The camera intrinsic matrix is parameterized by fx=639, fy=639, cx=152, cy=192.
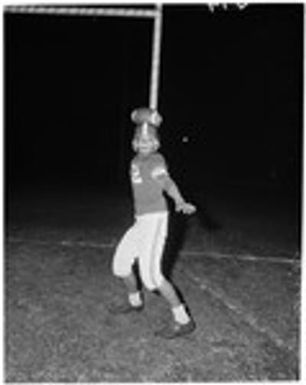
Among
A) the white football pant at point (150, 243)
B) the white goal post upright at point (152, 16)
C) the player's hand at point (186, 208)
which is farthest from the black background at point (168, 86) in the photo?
the player's hand at point (186, 208)

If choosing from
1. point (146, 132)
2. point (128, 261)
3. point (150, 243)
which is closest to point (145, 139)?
point (146, 132)

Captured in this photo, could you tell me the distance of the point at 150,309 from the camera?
5.57 metres

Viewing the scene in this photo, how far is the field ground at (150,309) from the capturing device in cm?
424

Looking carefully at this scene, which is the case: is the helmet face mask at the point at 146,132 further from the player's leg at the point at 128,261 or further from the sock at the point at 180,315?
the sock at the point at 180,315

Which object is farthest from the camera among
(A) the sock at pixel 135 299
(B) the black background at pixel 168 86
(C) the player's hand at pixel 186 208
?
(B) the black background at pixel 168 86

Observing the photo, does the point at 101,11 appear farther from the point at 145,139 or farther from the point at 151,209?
the point at 151,209

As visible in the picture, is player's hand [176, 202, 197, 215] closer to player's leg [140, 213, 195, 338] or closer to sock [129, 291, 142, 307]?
player's leg [140, 213, 195, 338]

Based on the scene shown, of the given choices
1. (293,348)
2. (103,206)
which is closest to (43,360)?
(293,348)

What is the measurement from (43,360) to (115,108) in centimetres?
3124

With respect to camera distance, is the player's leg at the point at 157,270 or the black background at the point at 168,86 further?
the black background at the point at 168,86

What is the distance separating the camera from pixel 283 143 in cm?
3300

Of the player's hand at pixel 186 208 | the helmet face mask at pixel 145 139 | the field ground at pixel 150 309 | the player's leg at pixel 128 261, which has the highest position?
the helmet face mask at pixel 145 139

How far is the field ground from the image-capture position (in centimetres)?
424

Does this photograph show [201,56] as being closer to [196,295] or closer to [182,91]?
[182,91]
